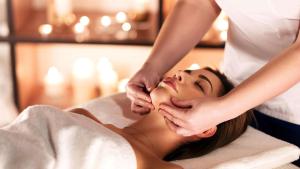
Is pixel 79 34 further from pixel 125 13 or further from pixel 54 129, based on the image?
pixel 54 129

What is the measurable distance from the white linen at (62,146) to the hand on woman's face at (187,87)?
182mm

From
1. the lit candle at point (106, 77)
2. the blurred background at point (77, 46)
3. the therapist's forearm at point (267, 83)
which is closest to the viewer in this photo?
the therapist's forearm at point (267, 83)

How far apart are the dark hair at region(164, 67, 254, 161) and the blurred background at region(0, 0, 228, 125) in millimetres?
1396

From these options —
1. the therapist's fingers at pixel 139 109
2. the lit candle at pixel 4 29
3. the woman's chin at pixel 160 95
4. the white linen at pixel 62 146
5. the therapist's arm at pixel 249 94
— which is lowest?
the lit candle at pixel 4 29

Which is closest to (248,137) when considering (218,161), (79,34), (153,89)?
(218,161)

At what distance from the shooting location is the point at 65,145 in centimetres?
143

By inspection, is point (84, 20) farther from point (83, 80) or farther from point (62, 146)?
point (62, 146)

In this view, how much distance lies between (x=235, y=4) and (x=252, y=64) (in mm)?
195

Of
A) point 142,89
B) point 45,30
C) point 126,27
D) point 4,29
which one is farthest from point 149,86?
point 4,29

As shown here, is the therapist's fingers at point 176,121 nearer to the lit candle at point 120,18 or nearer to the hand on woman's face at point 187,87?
the hand on woman's face at point 187,87

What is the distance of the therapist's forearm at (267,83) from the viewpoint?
1317 mm

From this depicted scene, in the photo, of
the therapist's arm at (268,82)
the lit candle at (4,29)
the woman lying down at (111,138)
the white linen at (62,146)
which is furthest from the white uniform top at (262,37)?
the lit candle at (4,29)

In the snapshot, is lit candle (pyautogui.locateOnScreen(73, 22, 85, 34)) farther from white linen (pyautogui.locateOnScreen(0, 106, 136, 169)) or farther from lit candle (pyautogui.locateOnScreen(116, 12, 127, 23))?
white linen (pyautogui.locateOnScreen(0, 106, 136, 169))

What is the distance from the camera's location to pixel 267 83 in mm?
1335
